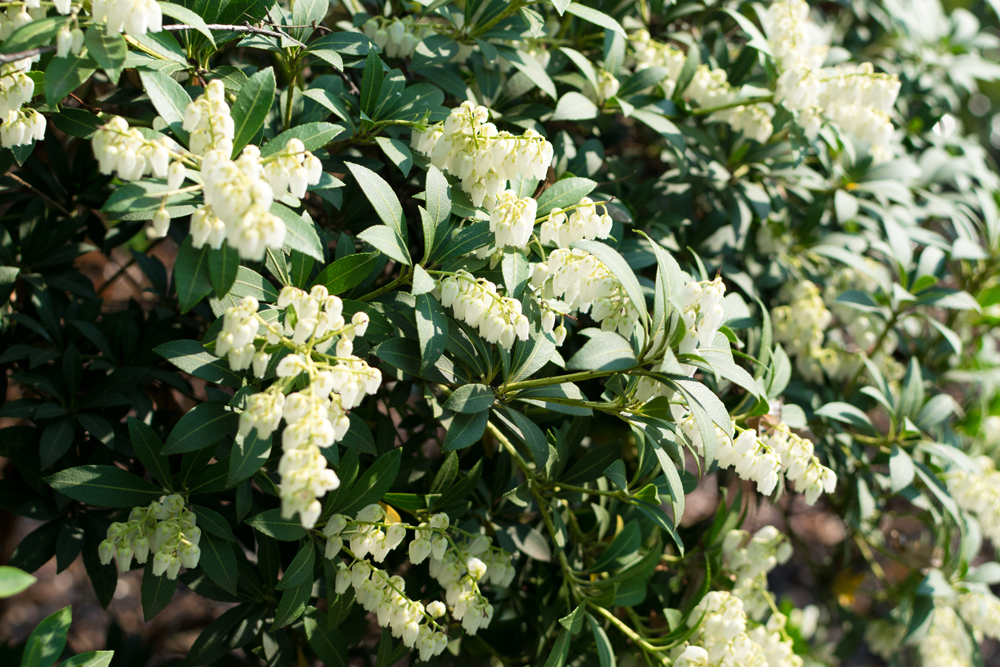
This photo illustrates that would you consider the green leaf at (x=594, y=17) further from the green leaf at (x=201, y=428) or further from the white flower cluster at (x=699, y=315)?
the green leaf at (x=201, y=428)

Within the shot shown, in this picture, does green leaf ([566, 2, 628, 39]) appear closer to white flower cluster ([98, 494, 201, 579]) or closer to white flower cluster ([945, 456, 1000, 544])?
white flower cluster ([98, 494, 201, 579])

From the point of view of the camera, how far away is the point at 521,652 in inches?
83.1

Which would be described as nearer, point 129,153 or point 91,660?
point 129,153

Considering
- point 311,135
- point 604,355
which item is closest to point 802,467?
point 604,355

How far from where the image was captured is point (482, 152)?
1.48 metres

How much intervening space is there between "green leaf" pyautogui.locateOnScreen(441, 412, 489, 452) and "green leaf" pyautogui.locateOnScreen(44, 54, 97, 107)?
971 millimetres

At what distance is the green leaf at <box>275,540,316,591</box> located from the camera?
1.49m

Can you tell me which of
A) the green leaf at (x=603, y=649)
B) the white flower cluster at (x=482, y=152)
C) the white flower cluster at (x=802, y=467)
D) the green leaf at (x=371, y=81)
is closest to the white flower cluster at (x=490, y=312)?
the white flower cluster at (x=482, y=152)

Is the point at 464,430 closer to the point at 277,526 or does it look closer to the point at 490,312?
the point at 490,312

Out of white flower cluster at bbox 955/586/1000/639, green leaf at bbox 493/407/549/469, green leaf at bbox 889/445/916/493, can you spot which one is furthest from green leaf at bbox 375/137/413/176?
white flower cluster at bbox 955/586/1000/639

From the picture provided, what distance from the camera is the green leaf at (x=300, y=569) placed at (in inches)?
58.5

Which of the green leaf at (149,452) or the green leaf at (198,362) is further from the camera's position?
the green leaf at (149,452)

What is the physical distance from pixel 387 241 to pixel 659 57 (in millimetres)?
1307

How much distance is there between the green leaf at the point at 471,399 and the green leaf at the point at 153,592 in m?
0.72
